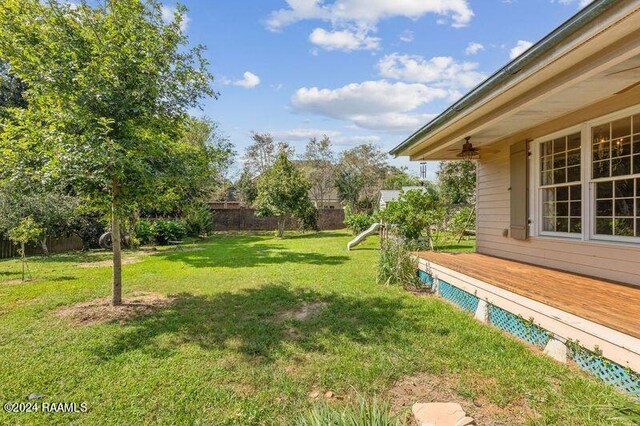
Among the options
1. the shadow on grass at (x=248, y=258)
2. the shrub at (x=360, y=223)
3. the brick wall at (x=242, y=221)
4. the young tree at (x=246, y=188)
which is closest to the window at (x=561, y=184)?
the shadow on grass at (x=248, y=258)

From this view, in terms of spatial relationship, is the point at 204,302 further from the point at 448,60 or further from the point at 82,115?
the point at 448,60

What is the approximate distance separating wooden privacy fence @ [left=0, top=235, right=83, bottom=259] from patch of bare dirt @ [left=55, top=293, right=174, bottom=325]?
7.97 m

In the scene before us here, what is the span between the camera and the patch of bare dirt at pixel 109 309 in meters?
4.31

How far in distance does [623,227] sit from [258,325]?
446 centimetres

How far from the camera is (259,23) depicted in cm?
915

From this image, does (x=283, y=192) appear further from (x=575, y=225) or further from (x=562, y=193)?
(x=575, y=225)

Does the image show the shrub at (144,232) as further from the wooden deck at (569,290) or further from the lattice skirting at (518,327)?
the lattice skirting at (518,327)

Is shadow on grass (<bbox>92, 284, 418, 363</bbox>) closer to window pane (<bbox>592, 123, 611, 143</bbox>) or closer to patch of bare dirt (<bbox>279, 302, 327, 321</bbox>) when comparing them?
patch of bare dirt (<bbox>279, 302, 327, 321</bbox>)

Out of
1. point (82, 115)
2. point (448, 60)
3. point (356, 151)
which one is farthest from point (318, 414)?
point (356, 151)

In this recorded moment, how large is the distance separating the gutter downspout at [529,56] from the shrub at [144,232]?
12163 millimetres

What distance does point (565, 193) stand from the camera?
4691 millimetres

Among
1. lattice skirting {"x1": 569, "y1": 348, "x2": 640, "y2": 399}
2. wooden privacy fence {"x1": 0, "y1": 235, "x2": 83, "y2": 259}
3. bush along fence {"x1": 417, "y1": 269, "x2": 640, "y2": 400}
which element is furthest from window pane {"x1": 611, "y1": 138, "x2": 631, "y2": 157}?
wooden privacy fence {"x1": 0, "y1": 235, "x2": 83, "y2": 259}

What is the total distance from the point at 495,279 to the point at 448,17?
22.8ft

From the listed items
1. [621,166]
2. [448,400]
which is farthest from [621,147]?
[448,400]
